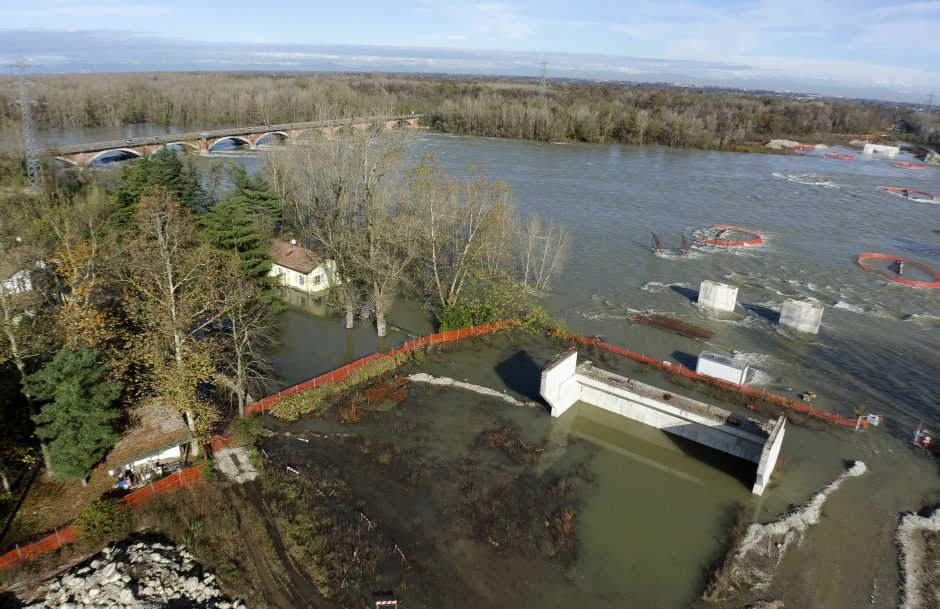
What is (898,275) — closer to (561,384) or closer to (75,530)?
(561,384)

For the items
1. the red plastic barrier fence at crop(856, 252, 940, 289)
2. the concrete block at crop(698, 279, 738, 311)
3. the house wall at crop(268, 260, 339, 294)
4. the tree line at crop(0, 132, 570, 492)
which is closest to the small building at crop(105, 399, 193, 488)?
the tree line at crop(0, 132, 570, 492)

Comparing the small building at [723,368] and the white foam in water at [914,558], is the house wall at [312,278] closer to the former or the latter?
the small building at [723,368]

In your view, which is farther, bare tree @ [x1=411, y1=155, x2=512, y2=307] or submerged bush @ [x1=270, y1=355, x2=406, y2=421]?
bare tree @ [x1=411, y1=155, x2=512, y2=307]

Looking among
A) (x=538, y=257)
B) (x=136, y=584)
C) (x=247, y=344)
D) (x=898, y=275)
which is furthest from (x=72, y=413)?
(x=898, y=275)

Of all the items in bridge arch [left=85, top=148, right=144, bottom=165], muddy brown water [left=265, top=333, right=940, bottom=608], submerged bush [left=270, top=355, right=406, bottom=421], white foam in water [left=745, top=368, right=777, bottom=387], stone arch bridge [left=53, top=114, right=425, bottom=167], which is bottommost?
muddy brown water [left=265, top=333, right=940, bottom=608]

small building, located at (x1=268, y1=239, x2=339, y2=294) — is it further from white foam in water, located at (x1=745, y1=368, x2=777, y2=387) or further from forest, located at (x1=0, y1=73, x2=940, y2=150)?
forest, located at (x1=0, y1=73, x2=940, y2=150)

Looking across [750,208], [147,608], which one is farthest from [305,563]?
[750,208]
